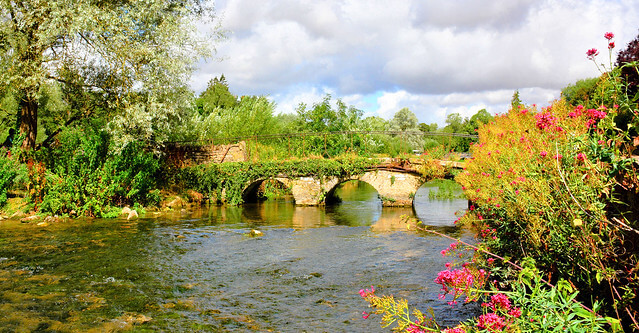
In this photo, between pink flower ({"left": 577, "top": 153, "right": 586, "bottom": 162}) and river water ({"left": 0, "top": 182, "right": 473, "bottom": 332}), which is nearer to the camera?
pink flower ({"left": 577, "top": 153, "right": 586, "bottom": 162})

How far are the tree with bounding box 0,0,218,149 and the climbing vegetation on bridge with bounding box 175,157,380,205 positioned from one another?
447 cm

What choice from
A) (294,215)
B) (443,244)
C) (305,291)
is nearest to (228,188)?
(294,215)

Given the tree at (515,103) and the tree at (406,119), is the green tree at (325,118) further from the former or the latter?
the tree at (406,119)

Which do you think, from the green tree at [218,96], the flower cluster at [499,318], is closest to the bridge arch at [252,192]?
the flower cluster at [499,318]

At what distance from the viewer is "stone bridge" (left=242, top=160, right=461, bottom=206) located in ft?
65.0

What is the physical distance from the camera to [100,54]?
1627 centimetres

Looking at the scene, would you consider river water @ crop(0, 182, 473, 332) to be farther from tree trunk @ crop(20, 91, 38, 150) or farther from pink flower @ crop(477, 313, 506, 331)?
tree trunk @ crop(20, 91, 38, 150)

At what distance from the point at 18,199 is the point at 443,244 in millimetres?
14014

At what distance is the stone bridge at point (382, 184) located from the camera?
19797 mm

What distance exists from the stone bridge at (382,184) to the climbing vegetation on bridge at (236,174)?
323 millimetres

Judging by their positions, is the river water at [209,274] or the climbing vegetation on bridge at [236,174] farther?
the climbing vegetation on bridge at [236,174]

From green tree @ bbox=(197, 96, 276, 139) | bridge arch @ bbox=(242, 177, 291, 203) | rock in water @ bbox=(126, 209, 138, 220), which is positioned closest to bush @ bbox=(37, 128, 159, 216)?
rock in water @ bbox=(126, 209, 138, 220)

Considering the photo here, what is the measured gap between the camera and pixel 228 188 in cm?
2202

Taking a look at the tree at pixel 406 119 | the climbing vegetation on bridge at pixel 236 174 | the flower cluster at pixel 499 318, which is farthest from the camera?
the tree at pixel 406 119
